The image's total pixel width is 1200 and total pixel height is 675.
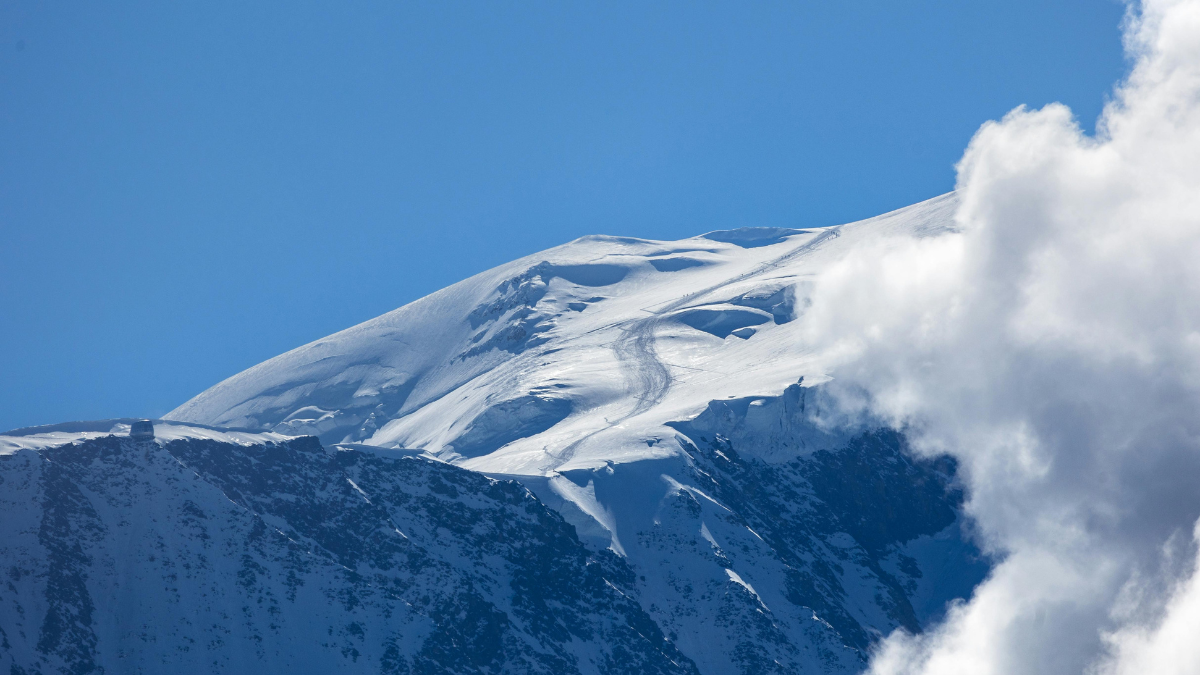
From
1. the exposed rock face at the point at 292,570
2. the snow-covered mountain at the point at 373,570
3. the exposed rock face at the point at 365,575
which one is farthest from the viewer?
the snow-covered mountain at the point at 373,570

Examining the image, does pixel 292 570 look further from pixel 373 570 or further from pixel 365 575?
pixel 373 570

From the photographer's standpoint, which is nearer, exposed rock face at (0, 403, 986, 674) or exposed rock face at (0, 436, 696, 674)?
exposed rock face at (0, 436, 696, 674)

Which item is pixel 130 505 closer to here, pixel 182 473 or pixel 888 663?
pixel 182 473

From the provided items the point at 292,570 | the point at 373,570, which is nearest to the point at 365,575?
the point at 373,570

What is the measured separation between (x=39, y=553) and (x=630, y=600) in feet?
230

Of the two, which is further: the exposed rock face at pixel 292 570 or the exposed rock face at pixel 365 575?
the exposed rock face at pixel 365 575

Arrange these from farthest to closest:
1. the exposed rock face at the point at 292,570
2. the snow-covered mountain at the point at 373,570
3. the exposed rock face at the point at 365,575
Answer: the snow-covered mountain at the point at 373,570
the exposed rock face at the point at 365,575
the exposed rock face at the point at 292,570

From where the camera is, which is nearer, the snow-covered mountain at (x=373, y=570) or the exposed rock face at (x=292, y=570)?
the exposed rock face at (x=292, y=570)

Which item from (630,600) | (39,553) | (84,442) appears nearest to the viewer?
(39,553)

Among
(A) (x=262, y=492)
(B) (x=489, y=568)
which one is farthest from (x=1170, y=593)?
(A) (x=262, y=492)

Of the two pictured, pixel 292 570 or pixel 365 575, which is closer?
pixel 292 570

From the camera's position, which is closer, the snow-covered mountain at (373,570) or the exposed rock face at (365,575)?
the exposed rock face at (365,575)

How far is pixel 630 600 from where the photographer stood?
183 m

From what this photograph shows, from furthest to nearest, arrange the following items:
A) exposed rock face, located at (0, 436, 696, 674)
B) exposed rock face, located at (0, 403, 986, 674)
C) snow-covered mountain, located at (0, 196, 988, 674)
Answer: snow-covered mountain, located at (0, 196, 988, 674), exposed rock face, located at (0, 403, 986, 674), exposed rock face, located at (0, 436, 696, 674)
